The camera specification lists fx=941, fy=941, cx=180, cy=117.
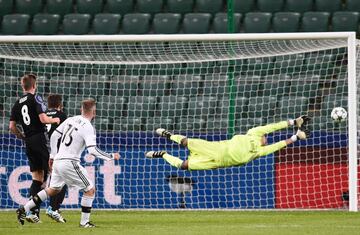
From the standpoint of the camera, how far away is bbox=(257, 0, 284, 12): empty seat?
715 inches

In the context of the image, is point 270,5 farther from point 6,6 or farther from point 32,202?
point 32,202

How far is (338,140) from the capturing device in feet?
45.9

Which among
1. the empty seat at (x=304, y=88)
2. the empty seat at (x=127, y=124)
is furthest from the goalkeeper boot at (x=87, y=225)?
the empty seat at (x=304, y=88)

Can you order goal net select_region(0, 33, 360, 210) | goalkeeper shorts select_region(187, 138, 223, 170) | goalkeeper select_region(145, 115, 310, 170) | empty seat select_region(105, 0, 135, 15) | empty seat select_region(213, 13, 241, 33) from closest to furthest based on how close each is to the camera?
goalkeeper select_region(145, 115, 310, 170) < goalkeeper shorts select_region(187, 138, 223, 170) < goal net select_region(0, 33, 360, 210) < empty seat select_region(213, 13, 241, 33) < empty seat select_region(105, 0, 135, 15)

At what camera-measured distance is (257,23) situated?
691 inches

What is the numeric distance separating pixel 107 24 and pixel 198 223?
7.87m

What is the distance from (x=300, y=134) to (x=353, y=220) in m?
1.79

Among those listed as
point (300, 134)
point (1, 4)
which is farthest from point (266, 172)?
point (1, 4)

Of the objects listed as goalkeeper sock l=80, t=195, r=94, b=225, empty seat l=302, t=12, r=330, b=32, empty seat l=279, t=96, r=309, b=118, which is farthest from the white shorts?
empty seat l=302, t=12, r=330, b=32

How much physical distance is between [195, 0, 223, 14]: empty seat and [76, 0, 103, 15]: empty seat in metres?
2.06

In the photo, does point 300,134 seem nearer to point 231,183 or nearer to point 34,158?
point 231,183

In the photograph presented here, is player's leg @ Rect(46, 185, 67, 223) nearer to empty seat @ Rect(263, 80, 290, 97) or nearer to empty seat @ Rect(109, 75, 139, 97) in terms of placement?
empty seat @ Rect(109, 75, 139, 97)

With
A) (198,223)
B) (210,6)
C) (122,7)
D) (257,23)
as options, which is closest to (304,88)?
(257,23)

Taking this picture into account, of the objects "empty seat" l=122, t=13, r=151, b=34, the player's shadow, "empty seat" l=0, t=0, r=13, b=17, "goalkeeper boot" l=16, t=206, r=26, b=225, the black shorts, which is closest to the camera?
"goalkeeper boot" l=16, t=206, r=26, b=225
